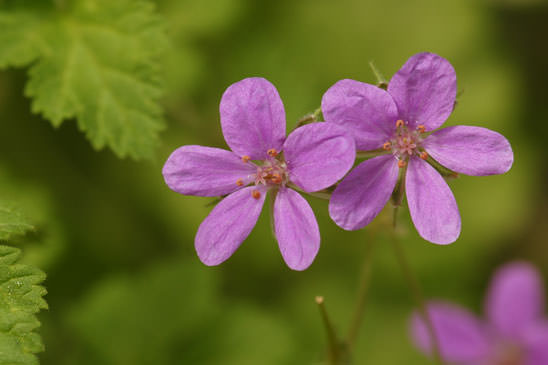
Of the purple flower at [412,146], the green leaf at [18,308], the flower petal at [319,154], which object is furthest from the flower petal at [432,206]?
the green leaf at [18,308]

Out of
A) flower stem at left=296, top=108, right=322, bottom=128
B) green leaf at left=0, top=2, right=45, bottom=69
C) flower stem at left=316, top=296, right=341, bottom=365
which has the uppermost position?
green leaf at left=0, top=2, right=45, bottom=69

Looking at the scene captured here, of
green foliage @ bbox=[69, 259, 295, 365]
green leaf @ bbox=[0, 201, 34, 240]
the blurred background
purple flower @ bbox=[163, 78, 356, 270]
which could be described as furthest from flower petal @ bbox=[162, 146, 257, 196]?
green foliage @ bbox=[69, 259, 295, 365]

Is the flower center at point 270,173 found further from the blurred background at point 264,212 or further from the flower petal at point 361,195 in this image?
the blurred background at point 264,212

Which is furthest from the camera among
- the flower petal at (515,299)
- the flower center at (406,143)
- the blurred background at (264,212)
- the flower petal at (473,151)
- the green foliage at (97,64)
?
the flower petal at (515,299)

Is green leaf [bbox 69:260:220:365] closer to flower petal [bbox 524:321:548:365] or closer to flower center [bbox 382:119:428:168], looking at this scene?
flower center [bbox 382:119:428:168]

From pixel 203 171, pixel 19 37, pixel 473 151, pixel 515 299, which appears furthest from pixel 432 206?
pixel 19 37

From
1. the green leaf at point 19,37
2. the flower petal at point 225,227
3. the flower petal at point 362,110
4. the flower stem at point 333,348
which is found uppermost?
the green leaf at point 19,37

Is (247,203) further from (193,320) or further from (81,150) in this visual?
(81,150)
